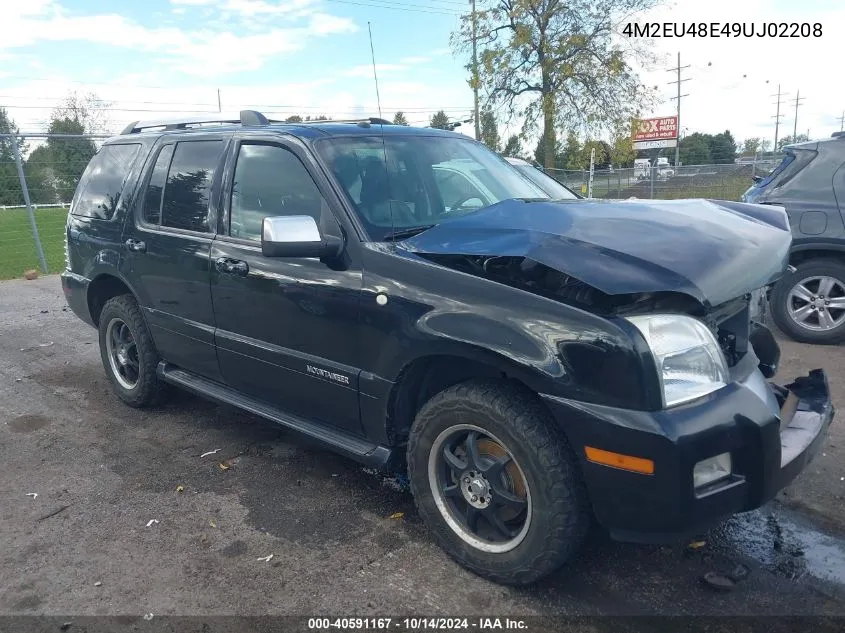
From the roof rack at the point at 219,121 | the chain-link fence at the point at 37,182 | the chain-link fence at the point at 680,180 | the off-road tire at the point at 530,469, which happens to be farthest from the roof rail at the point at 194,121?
the chain-link fence at the point at 680,180

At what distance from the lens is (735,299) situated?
2.71 meters

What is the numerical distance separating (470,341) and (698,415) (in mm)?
863

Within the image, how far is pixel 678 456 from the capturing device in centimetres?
229

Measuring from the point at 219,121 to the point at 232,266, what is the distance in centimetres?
156

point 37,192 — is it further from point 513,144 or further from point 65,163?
point 513,144

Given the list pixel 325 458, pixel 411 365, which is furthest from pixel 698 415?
pixel 325 458

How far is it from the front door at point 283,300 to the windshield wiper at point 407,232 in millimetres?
205

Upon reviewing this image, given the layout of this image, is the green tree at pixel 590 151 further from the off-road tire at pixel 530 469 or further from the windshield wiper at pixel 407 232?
the off-road tire at pixel 530 469

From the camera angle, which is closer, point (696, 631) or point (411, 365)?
point (696, 631)

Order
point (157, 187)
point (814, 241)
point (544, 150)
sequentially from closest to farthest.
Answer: point (157, 187)
point (814, 241)
point (544, 150)

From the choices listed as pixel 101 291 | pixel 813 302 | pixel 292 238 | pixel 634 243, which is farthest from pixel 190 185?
pixel 813 302

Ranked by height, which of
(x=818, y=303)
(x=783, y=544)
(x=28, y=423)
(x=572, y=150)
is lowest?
(x=783, y=544)

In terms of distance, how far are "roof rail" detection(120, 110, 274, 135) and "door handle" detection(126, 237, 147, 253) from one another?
0.90 m

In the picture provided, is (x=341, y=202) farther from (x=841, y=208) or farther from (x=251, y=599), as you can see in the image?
(x=841, y=208)
